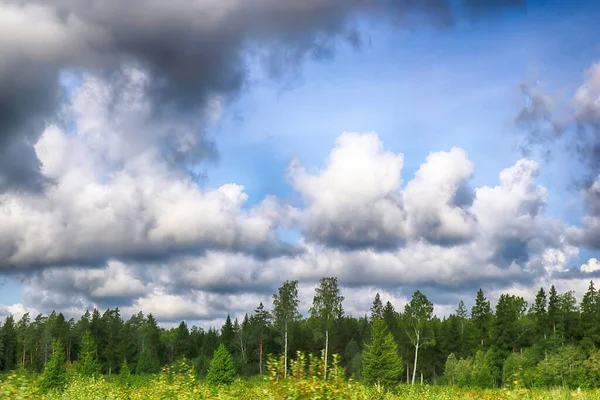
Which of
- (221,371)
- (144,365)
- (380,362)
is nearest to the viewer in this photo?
(221,371)

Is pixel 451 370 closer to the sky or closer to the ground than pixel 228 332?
closer to the ground

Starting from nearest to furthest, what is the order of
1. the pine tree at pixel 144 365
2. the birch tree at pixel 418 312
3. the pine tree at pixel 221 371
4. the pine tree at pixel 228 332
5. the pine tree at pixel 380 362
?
the pine tree at pixel 221 371 → the pine tree at pixel 380 362 → the birch tree at pixel 418 312 → the pine tree at pixel 144 365 → the pine tree at pixel 228 332

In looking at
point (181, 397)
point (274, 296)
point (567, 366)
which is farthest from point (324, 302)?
point (181, 397)

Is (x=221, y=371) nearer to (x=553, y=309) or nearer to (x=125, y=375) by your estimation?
(x=125, y=375)

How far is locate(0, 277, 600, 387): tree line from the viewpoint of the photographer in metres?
74.1

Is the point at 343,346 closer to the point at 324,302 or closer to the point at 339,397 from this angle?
the point at 324,302

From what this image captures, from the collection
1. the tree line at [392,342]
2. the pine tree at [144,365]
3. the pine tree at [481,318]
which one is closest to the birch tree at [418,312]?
the tree line at [392,342]

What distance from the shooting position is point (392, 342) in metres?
74.4

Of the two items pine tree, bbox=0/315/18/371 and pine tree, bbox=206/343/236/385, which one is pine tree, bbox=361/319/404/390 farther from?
pine tree, bbox=0/315/18/371

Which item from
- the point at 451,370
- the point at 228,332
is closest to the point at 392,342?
the point at 451,370

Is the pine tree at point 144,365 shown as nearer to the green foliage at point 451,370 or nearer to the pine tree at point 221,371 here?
the pine tree at point 221,371

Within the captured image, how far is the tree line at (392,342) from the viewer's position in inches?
2916

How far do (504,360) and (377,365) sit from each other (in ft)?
91.7

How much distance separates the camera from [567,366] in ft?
249
